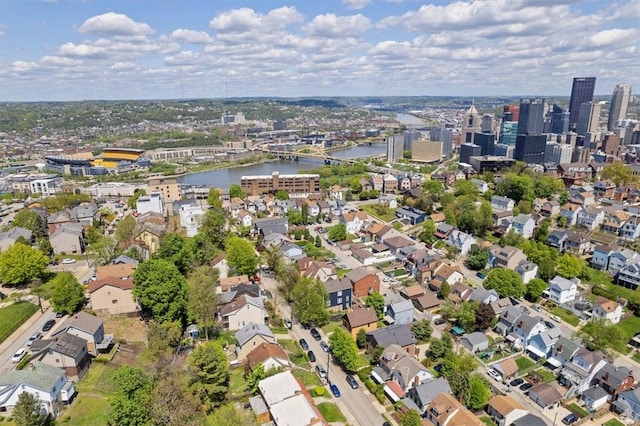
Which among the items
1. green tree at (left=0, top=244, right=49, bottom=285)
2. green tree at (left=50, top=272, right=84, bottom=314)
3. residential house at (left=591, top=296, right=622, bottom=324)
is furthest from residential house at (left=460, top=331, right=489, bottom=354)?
green tree at (left=0, top=244, right=49, bottom=285)

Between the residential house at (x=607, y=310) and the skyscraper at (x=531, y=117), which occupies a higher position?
the skyscraper at (x=531, y=117)

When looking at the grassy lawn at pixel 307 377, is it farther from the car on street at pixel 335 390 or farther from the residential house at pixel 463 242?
the residential house at pixel 463 242

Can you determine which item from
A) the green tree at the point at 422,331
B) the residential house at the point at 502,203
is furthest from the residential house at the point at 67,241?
the residential house at the point at 502,203

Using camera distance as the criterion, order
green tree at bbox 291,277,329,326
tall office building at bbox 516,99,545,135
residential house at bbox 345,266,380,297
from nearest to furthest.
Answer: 1. green tree at bbox 291,277,329,326
2. residential house at bbox 345,266,380,297
3. tall office building at bbox 516,99,545,135

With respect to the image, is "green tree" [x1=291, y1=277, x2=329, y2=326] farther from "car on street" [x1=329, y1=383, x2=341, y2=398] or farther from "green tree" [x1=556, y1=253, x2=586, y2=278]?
"green tree" [x1=556, y1=253, x2=586, y2=278]

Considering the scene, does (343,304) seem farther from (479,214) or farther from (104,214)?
(104,214)

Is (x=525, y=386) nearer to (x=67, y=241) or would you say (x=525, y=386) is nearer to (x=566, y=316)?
(x=566, y=316)

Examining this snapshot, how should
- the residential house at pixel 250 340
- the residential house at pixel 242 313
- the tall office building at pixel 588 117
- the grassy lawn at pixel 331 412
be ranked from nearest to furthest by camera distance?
the grassy lawn at pixel 331 412
the residential house at pixel 250 340
the residential house at pixel 242 313
the tall office building at pixel 588 117

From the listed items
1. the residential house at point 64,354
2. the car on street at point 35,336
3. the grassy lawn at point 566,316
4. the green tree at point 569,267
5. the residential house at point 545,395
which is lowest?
the grassy lawn at point 566,316
